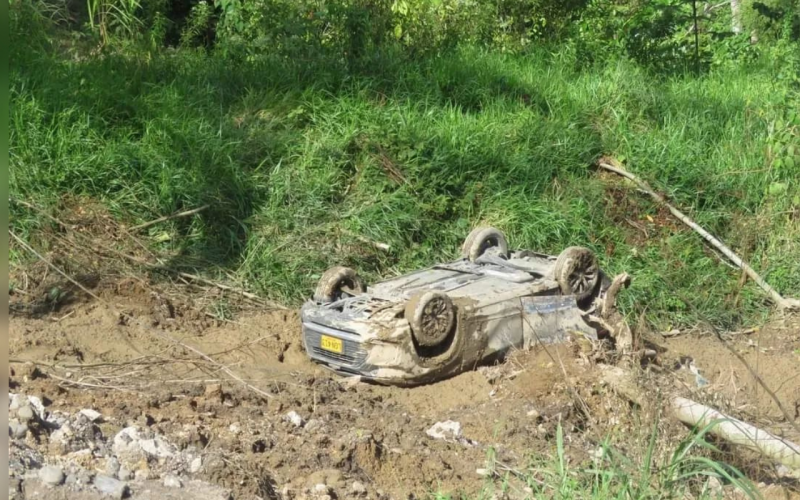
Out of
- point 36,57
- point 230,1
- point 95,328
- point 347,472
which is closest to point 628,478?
point 347,472

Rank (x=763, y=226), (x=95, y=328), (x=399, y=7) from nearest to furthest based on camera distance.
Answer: (x=95, y=328) < (x=763, y=226) < (x=399, y=7)

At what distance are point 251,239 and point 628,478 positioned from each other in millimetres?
4826

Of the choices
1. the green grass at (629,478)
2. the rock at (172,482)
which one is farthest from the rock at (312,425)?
the rock at (172,482)

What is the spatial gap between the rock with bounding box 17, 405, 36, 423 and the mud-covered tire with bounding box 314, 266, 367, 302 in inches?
99.3

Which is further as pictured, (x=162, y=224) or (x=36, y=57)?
(x=36, y=57)

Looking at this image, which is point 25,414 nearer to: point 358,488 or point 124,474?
point 124,474

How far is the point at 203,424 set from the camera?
19.2 ft

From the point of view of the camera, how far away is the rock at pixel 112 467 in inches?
191

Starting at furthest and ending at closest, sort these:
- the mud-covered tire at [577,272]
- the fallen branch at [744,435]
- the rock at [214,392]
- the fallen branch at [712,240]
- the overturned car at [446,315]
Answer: the fallen branch at [712,240]
the mud-covered tire at [577,272]
the overturned car at [446,315]
the rock at [214,392]
the fallen branch at [744,435]

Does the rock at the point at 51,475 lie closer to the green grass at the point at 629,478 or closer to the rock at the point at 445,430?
the green grass at the point at 629,478

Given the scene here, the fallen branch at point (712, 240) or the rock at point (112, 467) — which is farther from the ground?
the rock at point (112, 467)

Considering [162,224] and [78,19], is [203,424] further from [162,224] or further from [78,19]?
[78,19]

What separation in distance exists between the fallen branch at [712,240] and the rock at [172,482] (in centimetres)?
574

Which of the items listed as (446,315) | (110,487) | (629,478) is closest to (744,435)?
(629,478)
